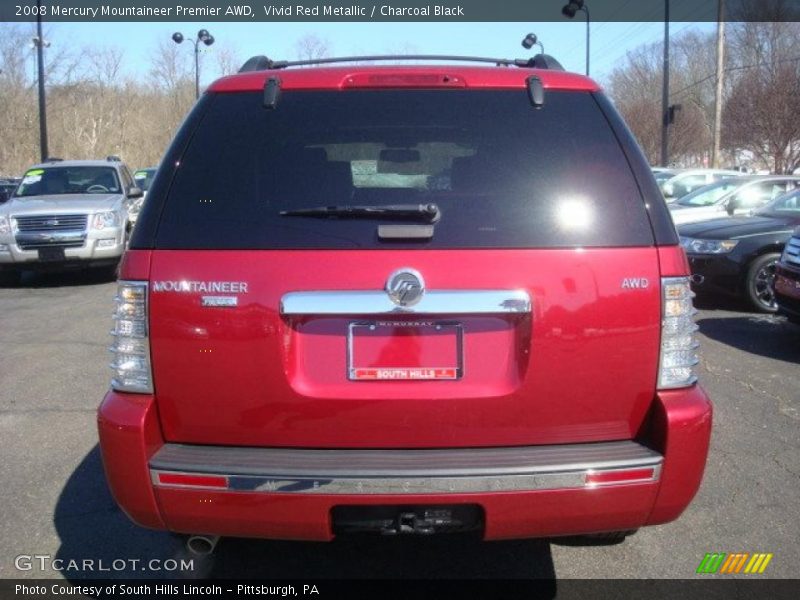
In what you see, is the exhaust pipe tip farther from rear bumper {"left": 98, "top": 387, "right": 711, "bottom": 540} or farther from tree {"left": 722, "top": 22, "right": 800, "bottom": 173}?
tree {"left": 722, "top": 22, "right": 800, "bottom": 173}

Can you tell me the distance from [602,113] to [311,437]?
5.07 ft

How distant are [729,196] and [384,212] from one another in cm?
1282

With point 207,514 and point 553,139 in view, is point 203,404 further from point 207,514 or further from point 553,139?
point 553,139

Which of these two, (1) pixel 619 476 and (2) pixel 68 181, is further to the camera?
(2) pixel 68 181

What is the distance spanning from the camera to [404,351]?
2.50 m

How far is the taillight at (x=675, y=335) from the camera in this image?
8.39ft

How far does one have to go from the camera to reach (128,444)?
8.27 feet

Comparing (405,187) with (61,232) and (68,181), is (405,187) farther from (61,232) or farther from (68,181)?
(68,181)

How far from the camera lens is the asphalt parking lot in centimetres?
330

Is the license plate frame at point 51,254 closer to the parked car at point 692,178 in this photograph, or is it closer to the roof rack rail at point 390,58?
the roof rack rail at point 390,58

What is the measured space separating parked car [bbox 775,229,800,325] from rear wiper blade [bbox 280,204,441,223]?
19.1 feet

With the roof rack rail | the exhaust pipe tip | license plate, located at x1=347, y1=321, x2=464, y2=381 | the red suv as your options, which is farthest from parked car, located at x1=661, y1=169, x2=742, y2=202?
the exhaust pipe tip

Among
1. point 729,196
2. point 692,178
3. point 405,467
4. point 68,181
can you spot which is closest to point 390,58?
point 405,467

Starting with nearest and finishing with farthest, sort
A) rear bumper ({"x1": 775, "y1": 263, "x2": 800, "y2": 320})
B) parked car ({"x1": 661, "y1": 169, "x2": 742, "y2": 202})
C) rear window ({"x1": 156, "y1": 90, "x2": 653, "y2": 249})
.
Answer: rear window ({"x1": 156, "y1": 90, "x2": 653, "y2": 249}), rear bumper ({"x1": 775, "y1": 263, "x2": 800, "y2": 320}), parked car ({"x1": 661, "y1": 169, "x2": 742, "y2": 202})
